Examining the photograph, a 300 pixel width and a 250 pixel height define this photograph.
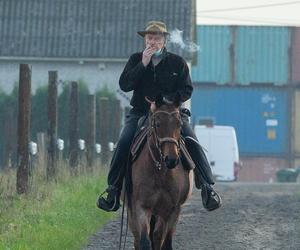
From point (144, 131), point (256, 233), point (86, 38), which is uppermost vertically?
point (86, 38)

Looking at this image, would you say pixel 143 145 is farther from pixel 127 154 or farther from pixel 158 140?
pixel 158 140

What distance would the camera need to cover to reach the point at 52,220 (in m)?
17.0

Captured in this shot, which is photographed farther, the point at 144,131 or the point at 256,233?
the point at 256,233

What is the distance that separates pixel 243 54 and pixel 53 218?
4659cm

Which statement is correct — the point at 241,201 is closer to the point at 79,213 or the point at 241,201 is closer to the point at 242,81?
the point at 79,213

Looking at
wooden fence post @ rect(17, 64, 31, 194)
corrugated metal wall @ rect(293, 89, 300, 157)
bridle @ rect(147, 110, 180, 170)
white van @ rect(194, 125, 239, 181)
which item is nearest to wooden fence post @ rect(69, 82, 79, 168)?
wooden fence post @ rect(17, 64, 31, 194)

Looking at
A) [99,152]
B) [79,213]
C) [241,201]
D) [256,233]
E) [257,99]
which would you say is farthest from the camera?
[257,99]

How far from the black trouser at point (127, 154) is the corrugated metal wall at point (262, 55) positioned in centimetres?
4860

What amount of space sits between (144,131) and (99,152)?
19696mm

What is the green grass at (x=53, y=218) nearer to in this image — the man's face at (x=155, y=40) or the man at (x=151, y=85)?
the man at (x=151, y=85)

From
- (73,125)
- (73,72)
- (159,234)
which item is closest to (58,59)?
(73,72)

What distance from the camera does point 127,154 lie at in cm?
1263

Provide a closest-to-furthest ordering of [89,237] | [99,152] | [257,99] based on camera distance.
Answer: [89,237] → [99,152] → [257,99]

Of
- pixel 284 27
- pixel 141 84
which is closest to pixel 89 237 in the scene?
pixel 141 84
